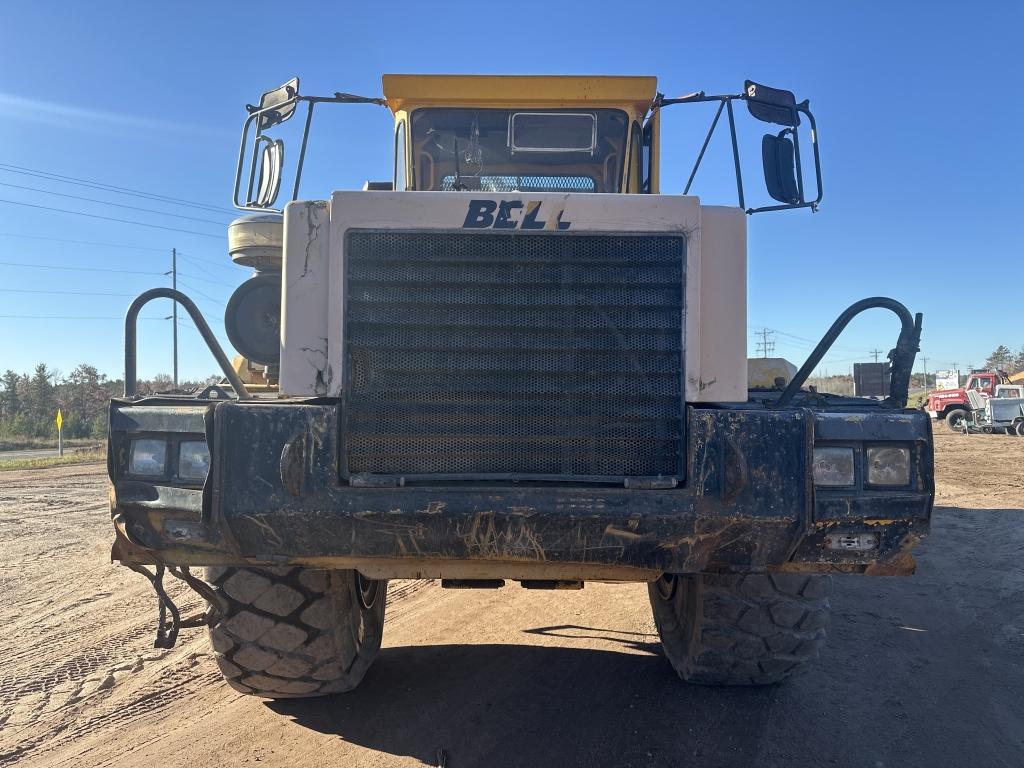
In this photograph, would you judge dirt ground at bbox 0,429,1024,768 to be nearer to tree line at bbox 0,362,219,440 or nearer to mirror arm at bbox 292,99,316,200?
mirror arm at bbox 292,99,316,200

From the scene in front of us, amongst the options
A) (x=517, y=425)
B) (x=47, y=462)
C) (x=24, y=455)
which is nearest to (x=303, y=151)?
(x=517, y=425)

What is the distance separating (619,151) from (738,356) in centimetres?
204

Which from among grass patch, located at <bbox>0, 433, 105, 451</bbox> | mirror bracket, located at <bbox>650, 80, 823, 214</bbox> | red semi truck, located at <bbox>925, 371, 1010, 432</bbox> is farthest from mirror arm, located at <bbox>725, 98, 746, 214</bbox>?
grass patch, located at <bbox>0, 433, 105, 451</bbox>

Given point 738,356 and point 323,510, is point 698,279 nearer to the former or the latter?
point 738,356

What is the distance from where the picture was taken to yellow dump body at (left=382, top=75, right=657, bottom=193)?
409cm

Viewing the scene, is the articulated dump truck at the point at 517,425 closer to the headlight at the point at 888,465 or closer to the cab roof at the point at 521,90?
the headlight at the point at 888,465

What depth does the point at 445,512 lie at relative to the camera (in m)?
2.37

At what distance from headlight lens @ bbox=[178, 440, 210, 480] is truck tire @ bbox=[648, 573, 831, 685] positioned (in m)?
2.03

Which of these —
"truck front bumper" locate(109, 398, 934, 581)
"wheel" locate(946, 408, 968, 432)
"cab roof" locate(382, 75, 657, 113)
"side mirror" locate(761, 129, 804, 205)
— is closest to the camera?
"truck front bumper" locate(109, 398, 934, 581)

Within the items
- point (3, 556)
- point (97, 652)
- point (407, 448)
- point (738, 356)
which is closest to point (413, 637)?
point (97, 652)

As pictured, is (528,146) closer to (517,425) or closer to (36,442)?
(517,425)

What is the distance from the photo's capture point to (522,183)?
4.16 meters

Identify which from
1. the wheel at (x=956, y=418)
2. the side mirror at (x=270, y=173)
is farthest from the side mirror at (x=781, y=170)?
the wheel at (x=956, y=418)

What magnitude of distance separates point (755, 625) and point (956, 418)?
30477mm
